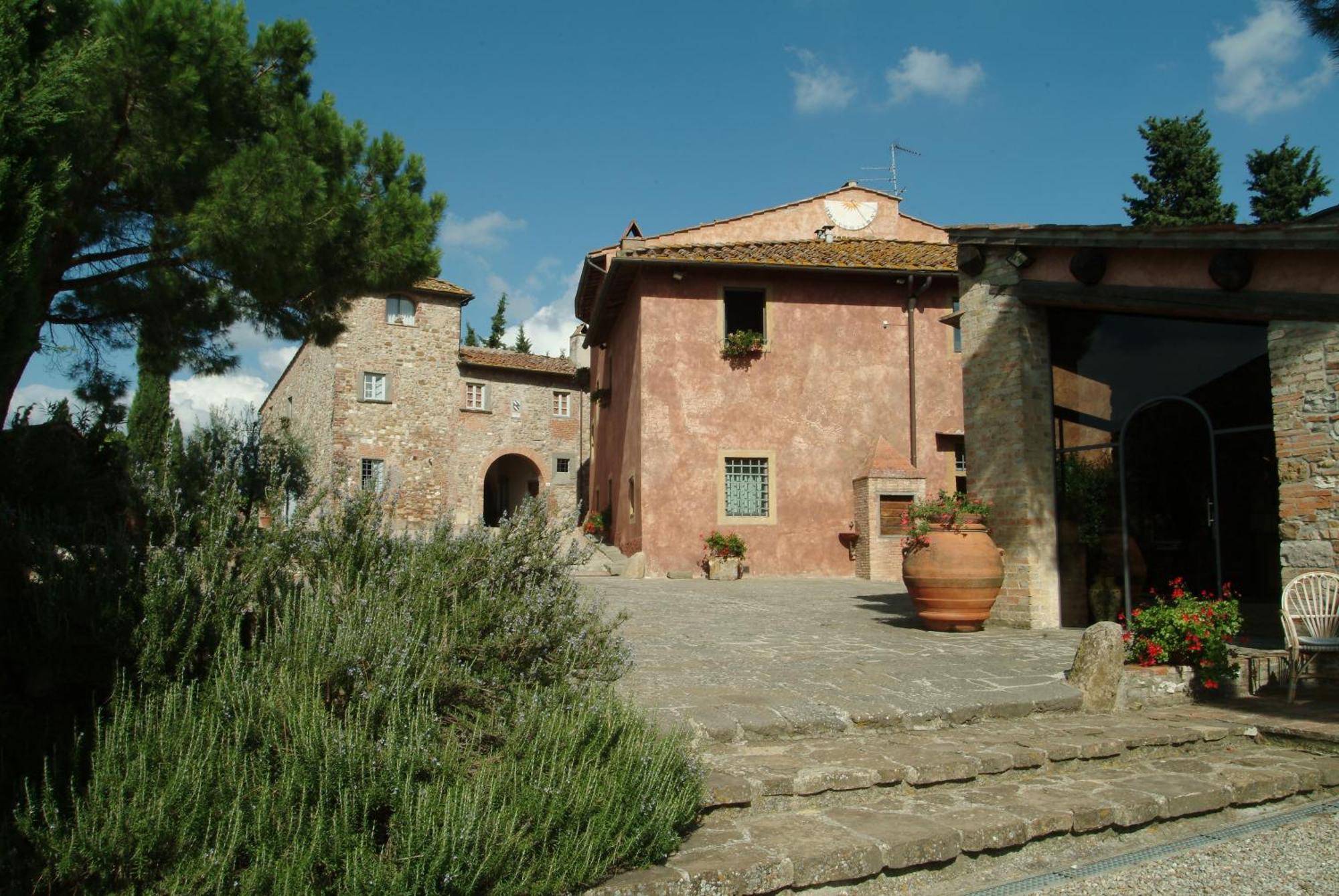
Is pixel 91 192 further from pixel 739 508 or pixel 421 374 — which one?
pixel 421 374

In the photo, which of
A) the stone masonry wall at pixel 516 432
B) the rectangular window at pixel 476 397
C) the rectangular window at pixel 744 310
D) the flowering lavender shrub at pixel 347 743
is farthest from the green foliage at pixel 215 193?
the rectangular window at pixel 476 397

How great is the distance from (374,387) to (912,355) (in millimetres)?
15788

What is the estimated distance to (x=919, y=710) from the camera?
5.49 m

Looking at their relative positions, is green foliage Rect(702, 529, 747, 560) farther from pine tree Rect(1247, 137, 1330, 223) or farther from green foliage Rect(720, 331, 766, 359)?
pine tree Rect(1247, 137, 1330, 223)

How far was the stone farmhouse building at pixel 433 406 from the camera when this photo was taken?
26.4 metres

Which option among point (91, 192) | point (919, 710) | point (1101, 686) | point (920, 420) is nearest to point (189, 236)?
point (91, 192)

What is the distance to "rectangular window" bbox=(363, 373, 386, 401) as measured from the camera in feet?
87.2

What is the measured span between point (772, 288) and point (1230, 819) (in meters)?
14.5

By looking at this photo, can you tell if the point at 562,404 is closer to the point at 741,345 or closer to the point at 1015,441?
the point at 741,345

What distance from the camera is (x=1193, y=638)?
21.7ft

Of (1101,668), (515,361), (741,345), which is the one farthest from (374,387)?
(1101,668)

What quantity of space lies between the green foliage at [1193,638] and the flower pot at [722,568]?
10.3 meters

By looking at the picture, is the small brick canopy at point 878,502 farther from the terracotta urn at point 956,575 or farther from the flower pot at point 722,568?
the terracotta urn at point 956,575

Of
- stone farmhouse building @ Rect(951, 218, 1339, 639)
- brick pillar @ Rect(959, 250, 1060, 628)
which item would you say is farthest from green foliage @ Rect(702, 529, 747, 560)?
brick pillar @ Rect(959, 250, 1060, 628)
